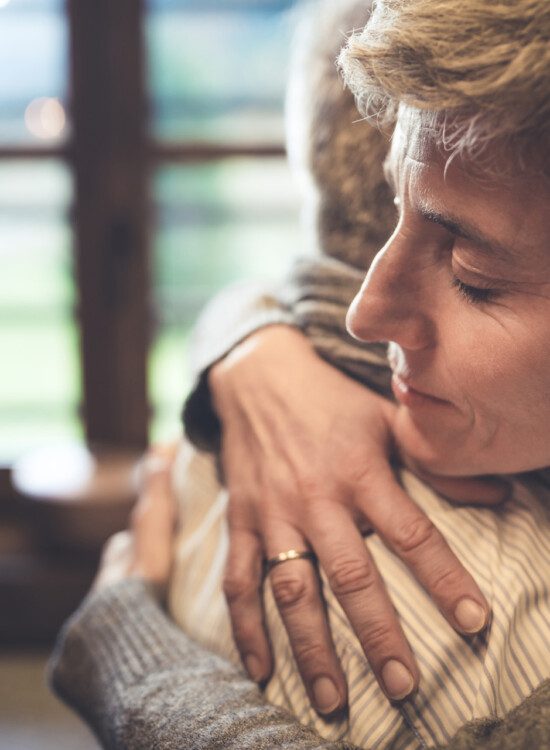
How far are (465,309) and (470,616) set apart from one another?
276 millimetres

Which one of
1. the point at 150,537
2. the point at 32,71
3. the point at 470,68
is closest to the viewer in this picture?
the point at 470,68

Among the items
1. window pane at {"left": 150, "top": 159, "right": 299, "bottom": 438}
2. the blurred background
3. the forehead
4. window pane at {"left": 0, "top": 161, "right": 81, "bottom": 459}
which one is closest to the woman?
the forehead

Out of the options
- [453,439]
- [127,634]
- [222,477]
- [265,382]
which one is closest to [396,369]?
[453,439]

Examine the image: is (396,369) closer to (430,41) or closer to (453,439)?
(453,439)

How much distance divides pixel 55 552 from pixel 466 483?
2053mm

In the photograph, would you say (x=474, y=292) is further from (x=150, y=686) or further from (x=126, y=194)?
(x=126, y=194)

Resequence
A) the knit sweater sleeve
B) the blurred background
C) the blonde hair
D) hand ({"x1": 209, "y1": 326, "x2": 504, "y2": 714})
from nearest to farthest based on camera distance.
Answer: the blonde hair < the knit sweater sleeve < hand ({"x1": 209, "y1": 326, "x2": 504, "y2": 714}) < the blurred background

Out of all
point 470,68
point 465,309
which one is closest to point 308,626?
point 465,309

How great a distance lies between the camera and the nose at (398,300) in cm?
69

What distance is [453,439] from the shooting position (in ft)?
2.44

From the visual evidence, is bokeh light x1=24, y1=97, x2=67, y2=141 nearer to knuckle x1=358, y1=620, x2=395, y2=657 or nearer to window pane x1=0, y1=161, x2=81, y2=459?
window pane x1=0, y1=161, x2=81, y2=459

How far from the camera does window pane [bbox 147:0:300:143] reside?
266 cm

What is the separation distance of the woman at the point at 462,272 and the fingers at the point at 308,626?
0.17ft

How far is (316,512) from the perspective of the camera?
0.83 meters
